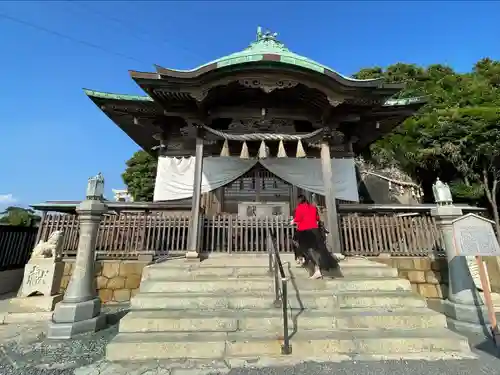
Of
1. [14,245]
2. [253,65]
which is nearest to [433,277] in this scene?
[253,65]

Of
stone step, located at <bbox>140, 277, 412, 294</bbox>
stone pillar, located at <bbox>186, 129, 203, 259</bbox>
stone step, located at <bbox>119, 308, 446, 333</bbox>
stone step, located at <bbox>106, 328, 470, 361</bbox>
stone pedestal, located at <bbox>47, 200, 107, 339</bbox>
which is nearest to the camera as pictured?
stone step, located at <bbox>106, 328, 470, 361</bbox>

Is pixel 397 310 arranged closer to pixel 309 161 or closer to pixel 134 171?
pixel 309 161

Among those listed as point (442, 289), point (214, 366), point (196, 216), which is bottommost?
point (214, 366)

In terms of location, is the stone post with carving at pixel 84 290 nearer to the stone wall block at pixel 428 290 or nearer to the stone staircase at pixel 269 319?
the stone staircase at pixel 269 319

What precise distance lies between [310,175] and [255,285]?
15.1 ft

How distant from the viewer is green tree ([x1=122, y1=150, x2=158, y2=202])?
74.4ft

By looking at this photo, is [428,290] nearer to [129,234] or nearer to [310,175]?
[310,175]

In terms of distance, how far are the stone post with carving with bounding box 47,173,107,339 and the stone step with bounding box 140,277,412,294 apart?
0.96m

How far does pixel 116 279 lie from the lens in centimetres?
619

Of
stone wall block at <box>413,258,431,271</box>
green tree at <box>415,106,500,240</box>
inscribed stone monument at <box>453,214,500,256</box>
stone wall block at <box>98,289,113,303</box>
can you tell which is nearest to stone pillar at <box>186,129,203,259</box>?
stone wall block at <box>98,289,113,303</box>

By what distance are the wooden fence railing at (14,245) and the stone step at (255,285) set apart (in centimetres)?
622

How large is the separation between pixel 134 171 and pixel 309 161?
68.2ft

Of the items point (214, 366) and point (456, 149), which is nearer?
point (214, 366)

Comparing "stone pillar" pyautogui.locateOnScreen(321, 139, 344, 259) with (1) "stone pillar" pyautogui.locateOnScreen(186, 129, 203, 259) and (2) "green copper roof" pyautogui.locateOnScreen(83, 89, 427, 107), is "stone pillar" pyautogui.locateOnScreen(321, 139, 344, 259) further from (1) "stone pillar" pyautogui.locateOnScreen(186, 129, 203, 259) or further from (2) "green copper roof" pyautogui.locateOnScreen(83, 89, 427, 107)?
(1) "stone pillar" pyautogui.locateOnScreen(186, 129, 203, 259)
